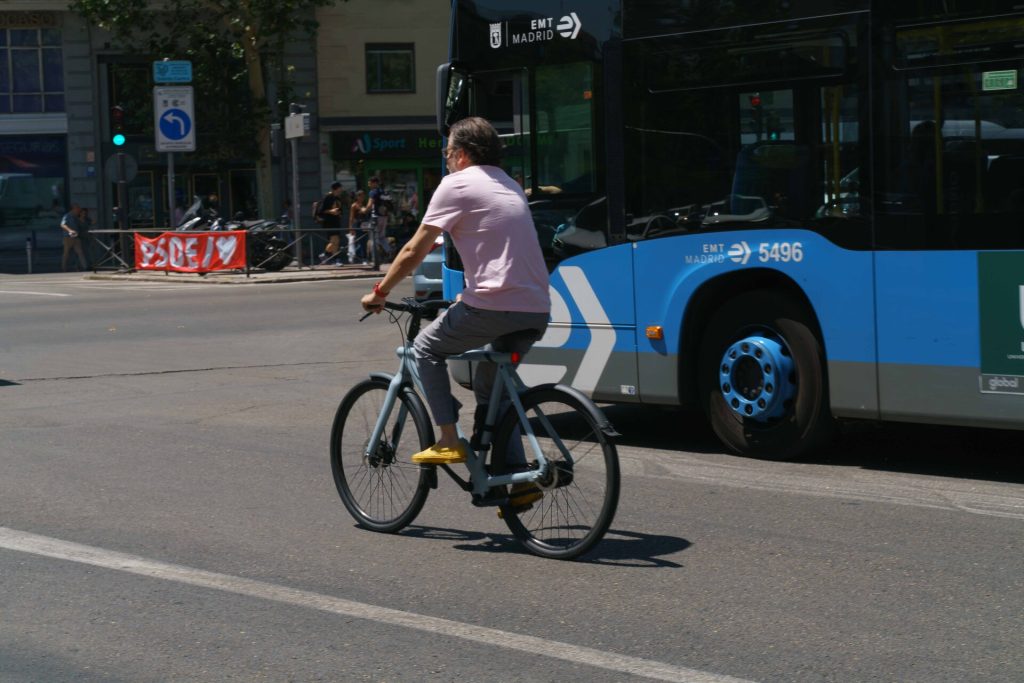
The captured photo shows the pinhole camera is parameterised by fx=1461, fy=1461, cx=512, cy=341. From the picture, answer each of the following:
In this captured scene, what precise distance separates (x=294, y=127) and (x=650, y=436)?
19809mm

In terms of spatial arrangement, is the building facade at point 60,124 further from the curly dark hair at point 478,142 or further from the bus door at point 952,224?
the curly dark hair at point 478,142

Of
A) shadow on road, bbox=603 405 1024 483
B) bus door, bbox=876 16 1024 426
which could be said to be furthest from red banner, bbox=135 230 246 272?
bus door, bbox=876 16 1024 426

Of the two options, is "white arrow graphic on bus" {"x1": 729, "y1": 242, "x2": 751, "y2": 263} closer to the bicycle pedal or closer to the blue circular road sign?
the bicycle pedal

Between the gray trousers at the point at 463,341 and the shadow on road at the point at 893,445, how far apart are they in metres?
2.93

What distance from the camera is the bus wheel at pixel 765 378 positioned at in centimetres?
799

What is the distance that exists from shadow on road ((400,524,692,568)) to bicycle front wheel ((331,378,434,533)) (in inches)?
5.9

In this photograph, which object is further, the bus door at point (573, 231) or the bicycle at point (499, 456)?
the bus door at point (573, 231)

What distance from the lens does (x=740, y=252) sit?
812 centimetres

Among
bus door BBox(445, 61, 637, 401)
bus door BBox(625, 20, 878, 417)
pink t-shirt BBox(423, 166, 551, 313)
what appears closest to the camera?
pink t-shirt BBox(423, 166, 551, 313)

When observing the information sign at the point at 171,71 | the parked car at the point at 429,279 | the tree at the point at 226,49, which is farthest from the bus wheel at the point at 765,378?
the tree at the point at 226,49

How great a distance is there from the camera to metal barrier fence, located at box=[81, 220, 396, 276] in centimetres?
2911

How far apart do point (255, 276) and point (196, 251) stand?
1.69m

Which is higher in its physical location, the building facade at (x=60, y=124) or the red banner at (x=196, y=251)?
the building facade at (x=60, y=124)

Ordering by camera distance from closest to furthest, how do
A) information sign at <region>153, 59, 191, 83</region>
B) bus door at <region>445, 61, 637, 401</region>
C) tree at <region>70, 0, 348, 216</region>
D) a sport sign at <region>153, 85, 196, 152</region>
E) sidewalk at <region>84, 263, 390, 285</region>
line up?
bus door at <region>445, 61, 637, 401</region>
sidewalk at <region>84, 263, 390, 285</region>
a sport sign at <region>153, 85, 196, 152</region>
information sign at <region>153, 59, 191, 83</region>
tree at <region>70, 0, 348, 216</region>
